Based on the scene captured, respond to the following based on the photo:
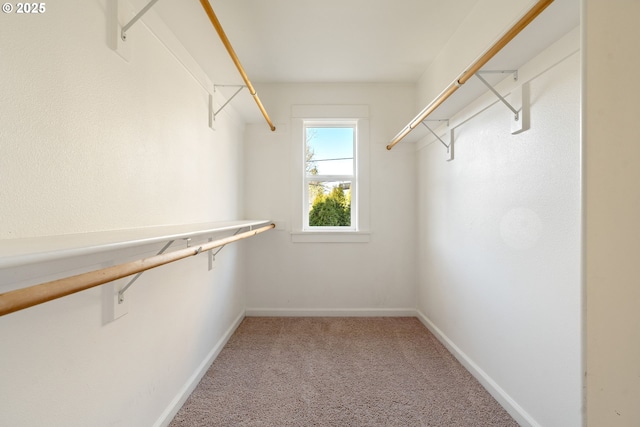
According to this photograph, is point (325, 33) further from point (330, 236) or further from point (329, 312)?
point (329, 312)

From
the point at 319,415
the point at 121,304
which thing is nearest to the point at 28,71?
the point at 121,304

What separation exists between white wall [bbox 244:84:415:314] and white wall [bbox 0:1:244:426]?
1.42 metres

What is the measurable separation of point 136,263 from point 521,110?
1.90 meters

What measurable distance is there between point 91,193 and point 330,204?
2609mm

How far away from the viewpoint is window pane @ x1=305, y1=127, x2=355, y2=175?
354cm

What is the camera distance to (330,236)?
11.1ft

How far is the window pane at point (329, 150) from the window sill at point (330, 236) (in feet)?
2.30

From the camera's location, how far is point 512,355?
1.72 m

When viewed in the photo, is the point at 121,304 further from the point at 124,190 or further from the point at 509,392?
the point at 509,392

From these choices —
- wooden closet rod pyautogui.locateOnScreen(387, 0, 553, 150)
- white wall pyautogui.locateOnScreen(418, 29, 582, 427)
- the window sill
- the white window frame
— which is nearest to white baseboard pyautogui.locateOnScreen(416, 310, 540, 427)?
white wall pyautogui.locateOnScreen(418, 29, 582, 427)

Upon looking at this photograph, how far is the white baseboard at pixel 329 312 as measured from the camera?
11.0 feet
